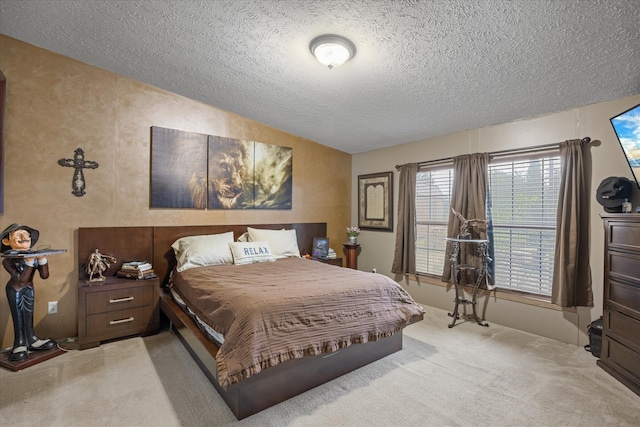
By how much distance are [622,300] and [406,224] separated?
2.44 meters

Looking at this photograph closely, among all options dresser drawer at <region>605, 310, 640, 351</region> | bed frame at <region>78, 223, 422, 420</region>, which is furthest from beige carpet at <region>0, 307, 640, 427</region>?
dresser drawer at <region>605, 310, 640, 351</region>

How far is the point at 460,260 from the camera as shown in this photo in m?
3.88

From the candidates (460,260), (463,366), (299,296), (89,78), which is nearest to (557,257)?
(460,260)

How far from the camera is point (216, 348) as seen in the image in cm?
216

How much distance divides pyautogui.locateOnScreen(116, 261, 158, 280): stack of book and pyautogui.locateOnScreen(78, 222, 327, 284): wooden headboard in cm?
16

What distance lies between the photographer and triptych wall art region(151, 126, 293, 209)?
362 centimetres

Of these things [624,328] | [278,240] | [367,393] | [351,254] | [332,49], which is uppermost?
[332,49]

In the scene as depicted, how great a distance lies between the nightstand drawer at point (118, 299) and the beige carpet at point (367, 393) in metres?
0.37

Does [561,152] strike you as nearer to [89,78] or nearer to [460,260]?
[460,260]

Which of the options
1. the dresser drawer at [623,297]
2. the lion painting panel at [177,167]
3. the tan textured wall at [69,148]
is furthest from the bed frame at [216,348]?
the dresser drawer at [623,297]

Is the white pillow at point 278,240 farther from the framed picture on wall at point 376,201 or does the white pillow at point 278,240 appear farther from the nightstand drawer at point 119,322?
the framed picture on wall at point 376,201

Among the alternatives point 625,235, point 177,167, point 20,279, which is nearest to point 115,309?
point 20,279

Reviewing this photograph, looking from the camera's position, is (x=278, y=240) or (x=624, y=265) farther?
(x=278, y=240)

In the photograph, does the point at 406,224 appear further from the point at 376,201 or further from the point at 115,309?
the point at 115,309
